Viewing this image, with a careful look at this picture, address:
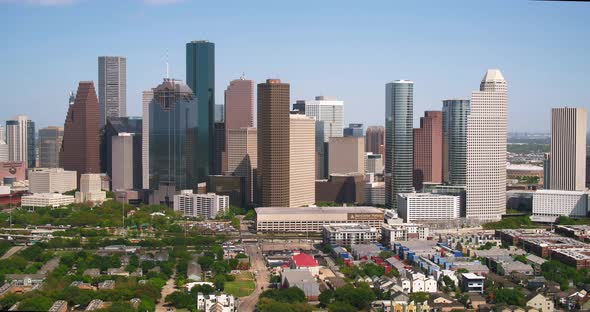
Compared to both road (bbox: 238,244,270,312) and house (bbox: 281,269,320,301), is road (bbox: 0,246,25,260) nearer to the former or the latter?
road (bbox: 238,244,270,312)

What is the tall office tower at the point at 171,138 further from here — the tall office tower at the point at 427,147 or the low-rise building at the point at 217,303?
the low-rise building at the point at 217,303

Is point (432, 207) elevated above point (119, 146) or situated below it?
below

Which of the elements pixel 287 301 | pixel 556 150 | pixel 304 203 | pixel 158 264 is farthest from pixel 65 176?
pixel 287 301

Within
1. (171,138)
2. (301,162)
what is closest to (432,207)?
(301,162)

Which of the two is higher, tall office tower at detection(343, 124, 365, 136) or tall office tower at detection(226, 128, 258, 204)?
tall office tower at detection(343, 124, 365, 136)

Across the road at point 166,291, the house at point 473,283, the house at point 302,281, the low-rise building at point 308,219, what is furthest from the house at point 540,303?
the low-rise building at point 308,219

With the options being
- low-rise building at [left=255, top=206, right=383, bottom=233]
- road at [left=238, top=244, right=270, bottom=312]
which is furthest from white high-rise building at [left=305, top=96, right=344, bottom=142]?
road at [left=238, top=244, right=270, bottom=312]

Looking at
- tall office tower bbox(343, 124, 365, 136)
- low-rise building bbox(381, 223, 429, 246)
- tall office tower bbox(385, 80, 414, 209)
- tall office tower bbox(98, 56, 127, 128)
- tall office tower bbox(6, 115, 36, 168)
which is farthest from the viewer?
tall office tower bbox(343, 124, 365, 136)

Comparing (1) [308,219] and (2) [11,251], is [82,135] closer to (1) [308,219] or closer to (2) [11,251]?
(1) [308,219]
